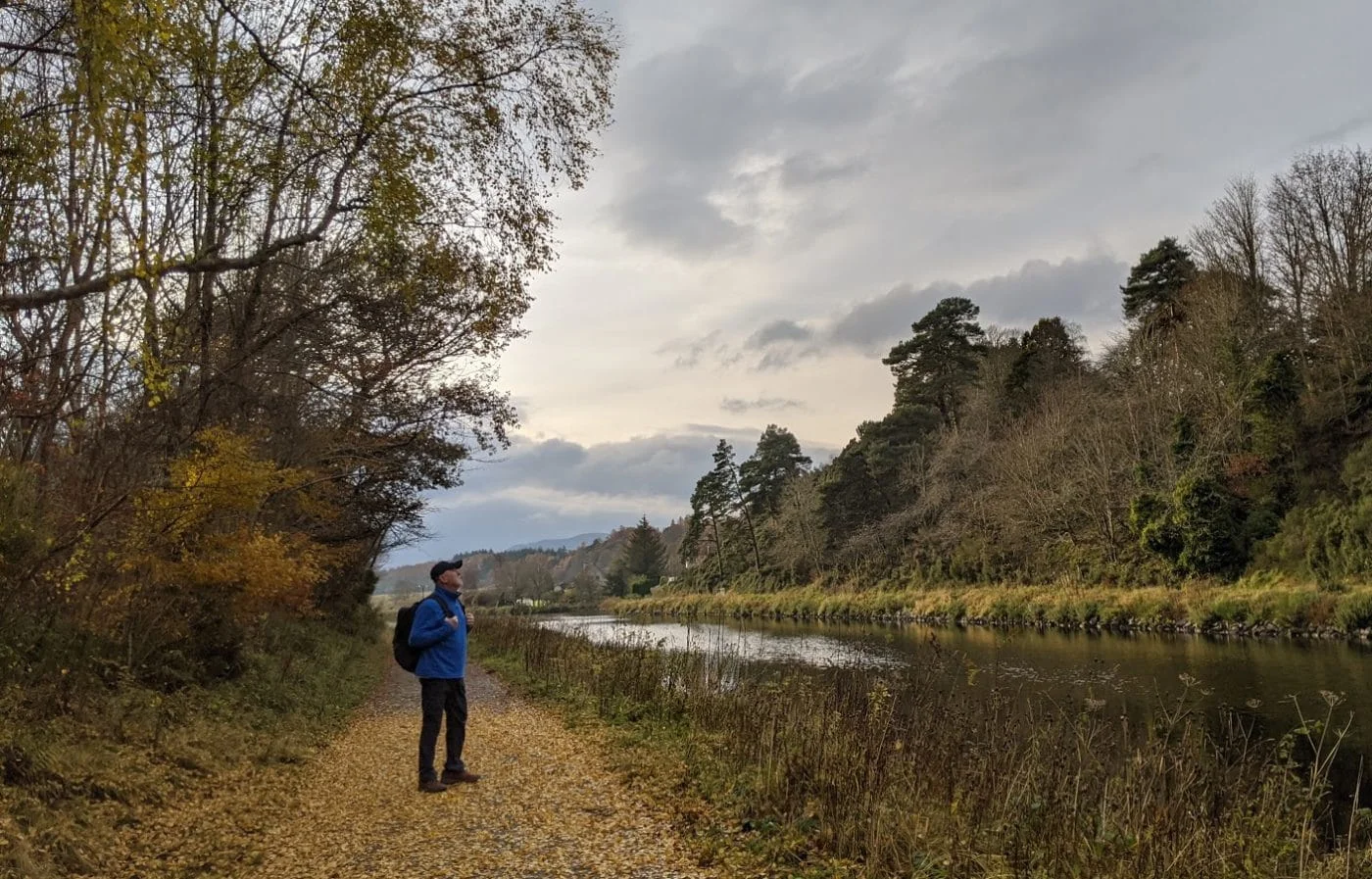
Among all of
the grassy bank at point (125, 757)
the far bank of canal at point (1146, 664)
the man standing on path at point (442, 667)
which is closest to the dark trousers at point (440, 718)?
the man standing on path at point (442, 667)

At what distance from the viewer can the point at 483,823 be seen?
569 cm

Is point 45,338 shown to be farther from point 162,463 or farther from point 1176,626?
point 1176,626

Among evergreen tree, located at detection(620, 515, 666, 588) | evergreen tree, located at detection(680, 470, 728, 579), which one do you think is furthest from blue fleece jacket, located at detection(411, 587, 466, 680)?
evergreen tree, located at detection(620, 515, 666, 588)

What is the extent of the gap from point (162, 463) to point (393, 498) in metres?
10.6

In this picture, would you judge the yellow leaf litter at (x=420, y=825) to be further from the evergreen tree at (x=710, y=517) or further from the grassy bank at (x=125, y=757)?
the evergreen tree at (x=710, y=517)

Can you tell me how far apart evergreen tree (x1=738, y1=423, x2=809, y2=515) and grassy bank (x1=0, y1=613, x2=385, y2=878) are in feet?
188

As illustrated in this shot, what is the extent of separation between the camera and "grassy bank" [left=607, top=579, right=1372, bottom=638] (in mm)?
20141

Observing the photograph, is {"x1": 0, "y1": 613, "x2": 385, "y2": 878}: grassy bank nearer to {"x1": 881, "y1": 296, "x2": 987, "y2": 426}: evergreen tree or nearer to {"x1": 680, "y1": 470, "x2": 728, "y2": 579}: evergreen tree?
{"x1": 881, "y1": 296, "x2": 987, "y2": 426}: evergreen tree

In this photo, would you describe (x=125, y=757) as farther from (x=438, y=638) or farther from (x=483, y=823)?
(x=483, y=823)

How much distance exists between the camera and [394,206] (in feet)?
22.9

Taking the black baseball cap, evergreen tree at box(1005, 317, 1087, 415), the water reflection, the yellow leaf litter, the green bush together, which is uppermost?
evergreen tree at box(1005, 317, 1087, 415)

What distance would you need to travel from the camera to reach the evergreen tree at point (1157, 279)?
40.4 m

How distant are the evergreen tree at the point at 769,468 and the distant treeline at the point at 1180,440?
17.2m

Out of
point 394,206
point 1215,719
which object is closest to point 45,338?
point 394,206
